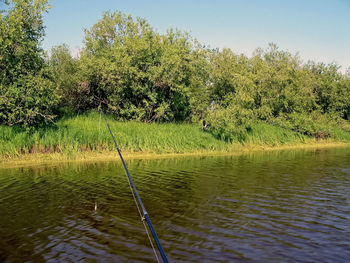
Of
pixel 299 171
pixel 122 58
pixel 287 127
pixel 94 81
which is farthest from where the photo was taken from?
pixel 287 127

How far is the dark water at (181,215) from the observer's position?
24.1 ft

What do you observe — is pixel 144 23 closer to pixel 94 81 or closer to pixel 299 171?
pixel 94 81

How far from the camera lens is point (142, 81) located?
27656 mm

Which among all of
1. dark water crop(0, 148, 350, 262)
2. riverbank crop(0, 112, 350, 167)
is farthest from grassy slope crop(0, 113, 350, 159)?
dark water crop(0, 148, 350, 262)

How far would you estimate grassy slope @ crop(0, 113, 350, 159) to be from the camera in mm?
20031

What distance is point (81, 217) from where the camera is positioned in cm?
980

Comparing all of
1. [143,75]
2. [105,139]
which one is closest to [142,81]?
[143,75]

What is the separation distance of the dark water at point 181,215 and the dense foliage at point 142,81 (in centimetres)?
794

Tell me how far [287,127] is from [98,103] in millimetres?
18604

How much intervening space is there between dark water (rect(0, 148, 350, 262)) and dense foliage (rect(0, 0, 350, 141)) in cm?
794

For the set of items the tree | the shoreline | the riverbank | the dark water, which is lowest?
the dark water

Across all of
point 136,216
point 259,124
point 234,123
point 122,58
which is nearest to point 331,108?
point 259,124

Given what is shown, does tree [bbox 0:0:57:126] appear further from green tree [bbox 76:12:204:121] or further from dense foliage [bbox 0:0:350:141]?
green tree [bbox 76:12:204:121]

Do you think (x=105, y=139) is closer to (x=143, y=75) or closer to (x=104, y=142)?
(x=104, y=142)
